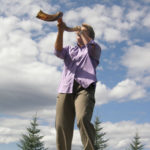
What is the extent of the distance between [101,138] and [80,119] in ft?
115

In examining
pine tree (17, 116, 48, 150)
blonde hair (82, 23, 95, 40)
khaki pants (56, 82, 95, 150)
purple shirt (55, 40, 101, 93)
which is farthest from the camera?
pine tree (17, 116, 48, 150)

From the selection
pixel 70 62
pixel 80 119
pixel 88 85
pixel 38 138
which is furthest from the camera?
pixel 38 138

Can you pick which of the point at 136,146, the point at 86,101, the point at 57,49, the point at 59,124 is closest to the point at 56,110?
the point at 59,124

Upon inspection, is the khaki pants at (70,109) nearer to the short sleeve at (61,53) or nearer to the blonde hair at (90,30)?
the short sleeve at (61,53)

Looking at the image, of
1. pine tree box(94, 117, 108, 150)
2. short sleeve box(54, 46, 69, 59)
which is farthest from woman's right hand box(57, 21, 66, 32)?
pine tree box(94, 117, 108, 150)

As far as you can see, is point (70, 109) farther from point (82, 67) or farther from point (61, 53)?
point (61, 53)

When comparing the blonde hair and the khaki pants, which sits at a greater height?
the blonde hair

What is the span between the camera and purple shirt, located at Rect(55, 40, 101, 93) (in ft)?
14.0

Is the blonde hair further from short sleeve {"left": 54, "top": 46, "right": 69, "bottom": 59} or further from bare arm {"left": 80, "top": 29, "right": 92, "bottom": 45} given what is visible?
short sleeve {"left": 54, "top": 46, "right": 69, "bottom": 59}

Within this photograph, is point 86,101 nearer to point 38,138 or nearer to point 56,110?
point 56,110

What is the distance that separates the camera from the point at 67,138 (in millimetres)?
4266

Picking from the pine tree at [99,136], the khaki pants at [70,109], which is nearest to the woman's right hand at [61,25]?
the khaki pants at [70,109]

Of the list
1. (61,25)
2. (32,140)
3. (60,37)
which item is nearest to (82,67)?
(60,37)

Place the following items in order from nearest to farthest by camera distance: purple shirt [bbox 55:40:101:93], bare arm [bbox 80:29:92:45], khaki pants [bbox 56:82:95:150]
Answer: khaki pants [bbox 56:82:95:150]
purple shirt [bbox 55:40:101:93]
bare arm [bbox 80:29:92:45]
